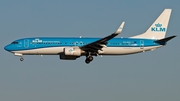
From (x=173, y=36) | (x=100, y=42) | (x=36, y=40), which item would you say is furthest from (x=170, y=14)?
(x=36, y=40)

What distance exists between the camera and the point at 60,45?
240ft

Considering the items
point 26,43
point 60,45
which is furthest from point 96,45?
point 26,43

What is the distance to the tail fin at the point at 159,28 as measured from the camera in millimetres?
80312

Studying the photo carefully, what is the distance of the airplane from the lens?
7275cm

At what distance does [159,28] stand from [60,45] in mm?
18170

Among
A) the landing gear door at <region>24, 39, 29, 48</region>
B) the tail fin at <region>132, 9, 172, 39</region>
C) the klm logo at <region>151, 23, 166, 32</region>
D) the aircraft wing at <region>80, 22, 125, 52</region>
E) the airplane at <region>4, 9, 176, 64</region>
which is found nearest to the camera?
the aircraft wing at <region>80, 22, 125, 52</region>

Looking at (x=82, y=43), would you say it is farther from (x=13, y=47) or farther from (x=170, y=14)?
(x=170, y=14)

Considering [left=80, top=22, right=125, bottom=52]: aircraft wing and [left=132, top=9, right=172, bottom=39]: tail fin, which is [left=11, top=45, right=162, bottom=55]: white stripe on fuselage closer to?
[left=80, top=22, right=125, bottom=52]: aircraft wing

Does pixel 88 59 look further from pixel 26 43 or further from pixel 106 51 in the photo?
pixel 26 43

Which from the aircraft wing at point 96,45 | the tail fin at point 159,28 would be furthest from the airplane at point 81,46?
the tail fin at point 159,28


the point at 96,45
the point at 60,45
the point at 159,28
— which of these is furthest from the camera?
the point at 159,28

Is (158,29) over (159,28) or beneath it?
beneath

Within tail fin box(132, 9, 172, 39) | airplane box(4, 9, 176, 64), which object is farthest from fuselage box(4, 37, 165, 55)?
tail fin box(132, 9, 172, 39)

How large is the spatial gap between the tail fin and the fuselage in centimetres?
353
